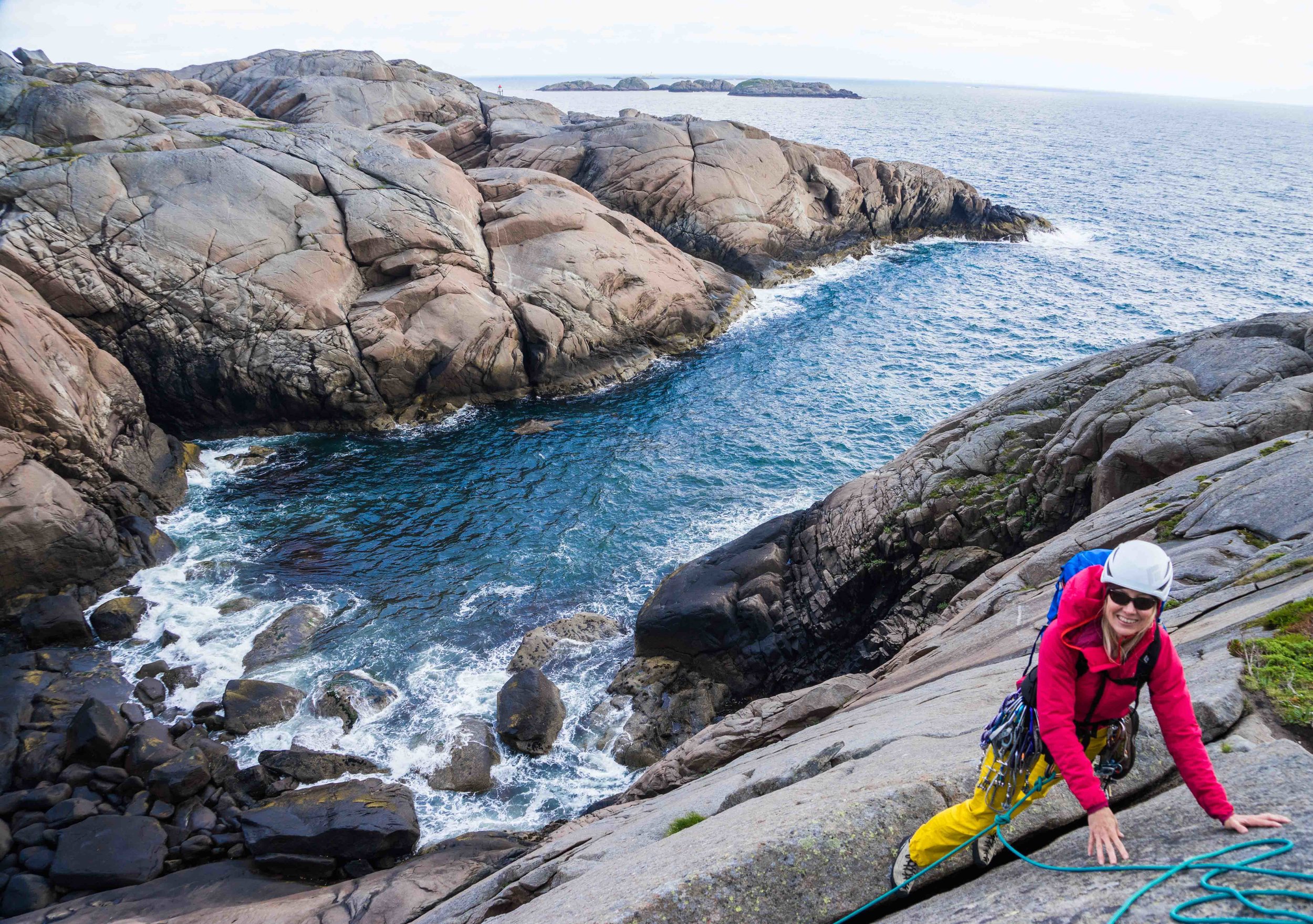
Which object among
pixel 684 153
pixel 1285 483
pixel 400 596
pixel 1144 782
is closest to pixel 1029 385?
pixel 1285 483

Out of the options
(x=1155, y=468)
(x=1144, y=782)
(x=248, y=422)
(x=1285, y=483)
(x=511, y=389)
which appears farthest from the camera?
(x=511, y=389)

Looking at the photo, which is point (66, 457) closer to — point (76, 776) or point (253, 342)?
point (253, 342)

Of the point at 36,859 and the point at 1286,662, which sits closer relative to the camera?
the point at 1286,662

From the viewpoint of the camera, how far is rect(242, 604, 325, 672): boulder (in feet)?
68.4

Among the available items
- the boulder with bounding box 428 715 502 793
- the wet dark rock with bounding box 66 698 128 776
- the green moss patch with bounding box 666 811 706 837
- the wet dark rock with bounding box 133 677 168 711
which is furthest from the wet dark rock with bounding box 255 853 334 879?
the green moss patch with bounding box 666 811 706 837

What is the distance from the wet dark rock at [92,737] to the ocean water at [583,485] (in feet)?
7.85

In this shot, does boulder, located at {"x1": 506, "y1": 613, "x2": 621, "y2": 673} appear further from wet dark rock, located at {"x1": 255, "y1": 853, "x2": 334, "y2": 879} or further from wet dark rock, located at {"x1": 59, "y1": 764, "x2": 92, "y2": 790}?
wet dark rock, located at {"x1": 59, "y1": 764, "x2": 92, "y2": 790}

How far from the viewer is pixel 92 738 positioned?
1659 cm

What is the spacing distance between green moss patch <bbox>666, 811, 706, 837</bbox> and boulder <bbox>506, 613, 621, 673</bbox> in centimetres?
1174

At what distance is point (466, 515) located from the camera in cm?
2750

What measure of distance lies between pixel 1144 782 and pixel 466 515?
2414cm

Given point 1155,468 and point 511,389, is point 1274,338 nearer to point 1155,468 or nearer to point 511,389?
point 1155,468

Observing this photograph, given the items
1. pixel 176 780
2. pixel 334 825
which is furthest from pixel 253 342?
pixel 334 825

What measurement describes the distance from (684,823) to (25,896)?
1323cm
